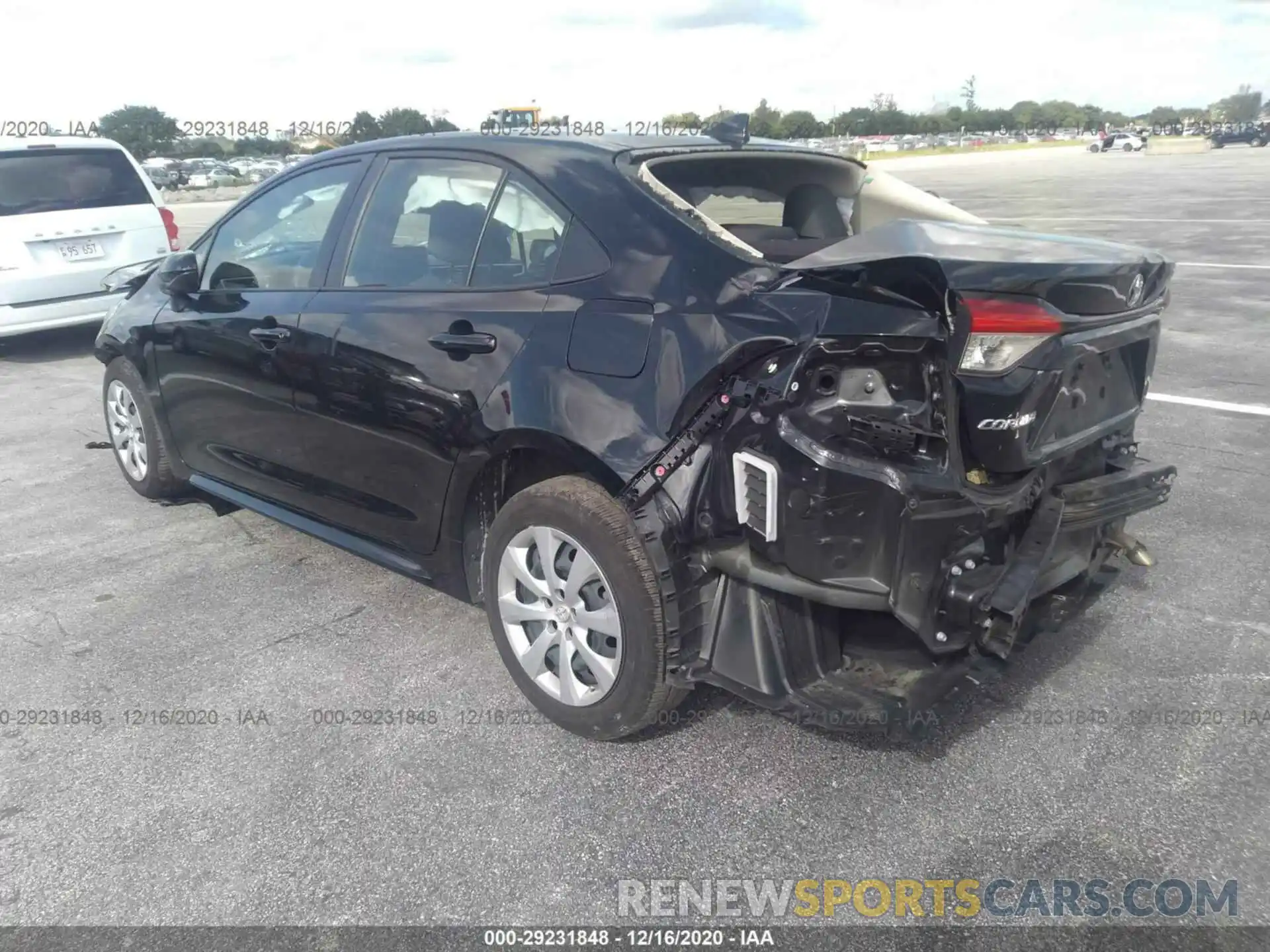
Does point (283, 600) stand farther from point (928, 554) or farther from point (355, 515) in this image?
point (928, 554)

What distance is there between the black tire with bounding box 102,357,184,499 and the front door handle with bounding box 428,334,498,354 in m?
2.40

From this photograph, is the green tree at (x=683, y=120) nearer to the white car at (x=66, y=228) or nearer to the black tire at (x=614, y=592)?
the black tire at (x=614, y=592)

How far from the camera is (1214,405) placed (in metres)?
6.22

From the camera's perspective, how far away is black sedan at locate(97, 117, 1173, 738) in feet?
8.02

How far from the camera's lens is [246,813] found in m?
2.77

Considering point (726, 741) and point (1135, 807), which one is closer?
point (1135, 807)

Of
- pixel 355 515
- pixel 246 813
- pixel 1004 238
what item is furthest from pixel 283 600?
pixel 1004 238

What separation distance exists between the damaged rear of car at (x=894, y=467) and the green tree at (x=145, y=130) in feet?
136

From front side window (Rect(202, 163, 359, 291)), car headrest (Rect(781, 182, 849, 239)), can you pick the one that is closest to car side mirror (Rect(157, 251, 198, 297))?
front side window (Rect(202, 163, 359, 291))

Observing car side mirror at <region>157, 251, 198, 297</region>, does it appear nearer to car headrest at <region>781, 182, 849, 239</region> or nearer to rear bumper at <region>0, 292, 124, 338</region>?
car headrest at <region>781, 182, 849, 239</region>

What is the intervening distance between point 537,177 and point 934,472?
159cm

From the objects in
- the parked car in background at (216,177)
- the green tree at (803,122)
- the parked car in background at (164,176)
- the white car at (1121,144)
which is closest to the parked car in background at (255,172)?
the parked car in background at (216,177)

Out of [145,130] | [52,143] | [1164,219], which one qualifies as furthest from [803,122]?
[52,143]

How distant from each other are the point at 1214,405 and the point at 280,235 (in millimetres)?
5580
